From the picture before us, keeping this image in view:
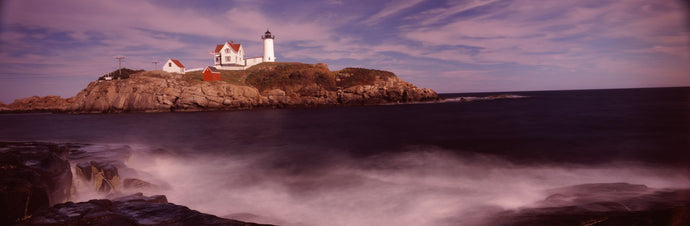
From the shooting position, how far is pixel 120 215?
198 inches

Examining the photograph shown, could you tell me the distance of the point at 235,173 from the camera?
40.1 ft

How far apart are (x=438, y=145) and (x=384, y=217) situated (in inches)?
477

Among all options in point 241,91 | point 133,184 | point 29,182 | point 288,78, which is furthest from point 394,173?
point 288,78

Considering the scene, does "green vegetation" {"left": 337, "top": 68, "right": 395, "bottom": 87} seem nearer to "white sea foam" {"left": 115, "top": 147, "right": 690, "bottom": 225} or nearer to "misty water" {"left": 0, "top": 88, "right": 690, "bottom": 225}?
"misty water" {"left": 0, "top": 88, "right": 690, "bottom": 225}

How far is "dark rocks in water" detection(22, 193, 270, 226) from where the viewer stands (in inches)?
187

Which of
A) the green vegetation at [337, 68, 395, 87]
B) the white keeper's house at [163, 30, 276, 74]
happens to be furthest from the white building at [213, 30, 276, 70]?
the green vegetation at [337, 68, 395, 87]

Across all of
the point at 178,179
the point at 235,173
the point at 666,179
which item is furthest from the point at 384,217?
the point at 666,179

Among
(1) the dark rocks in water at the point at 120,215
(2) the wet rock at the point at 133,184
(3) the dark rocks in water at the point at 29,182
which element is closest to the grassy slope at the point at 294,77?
(2) the wet rock at the point at 133,184

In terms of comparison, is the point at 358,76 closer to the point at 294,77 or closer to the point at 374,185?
the point at 294,77

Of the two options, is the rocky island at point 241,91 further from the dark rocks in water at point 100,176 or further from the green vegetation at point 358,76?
the dark rocks in water at point 100,176

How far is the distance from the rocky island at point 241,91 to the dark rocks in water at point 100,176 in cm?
4993

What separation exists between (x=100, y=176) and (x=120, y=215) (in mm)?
5102

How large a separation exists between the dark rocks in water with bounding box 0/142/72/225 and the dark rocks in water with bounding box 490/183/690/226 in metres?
9.63

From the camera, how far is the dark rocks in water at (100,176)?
8.66 m
